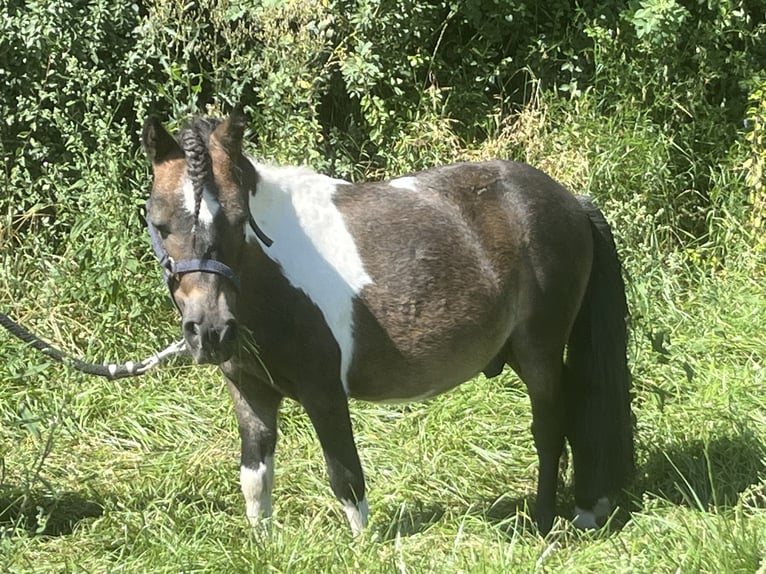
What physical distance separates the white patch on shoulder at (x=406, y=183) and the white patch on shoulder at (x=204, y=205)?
3.67 ft

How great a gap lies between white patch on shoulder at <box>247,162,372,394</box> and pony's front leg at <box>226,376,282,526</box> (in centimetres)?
32

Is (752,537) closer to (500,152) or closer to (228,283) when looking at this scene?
(228,283)

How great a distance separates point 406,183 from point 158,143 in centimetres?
122

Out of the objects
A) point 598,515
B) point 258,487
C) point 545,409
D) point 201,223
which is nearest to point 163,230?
point 201,223

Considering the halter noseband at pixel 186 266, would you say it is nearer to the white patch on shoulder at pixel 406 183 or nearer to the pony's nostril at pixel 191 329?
the pony's nostril at pixel 191 329

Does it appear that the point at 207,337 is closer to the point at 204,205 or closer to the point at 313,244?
the point at 204,205

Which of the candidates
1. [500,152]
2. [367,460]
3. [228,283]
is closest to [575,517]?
[367,460]

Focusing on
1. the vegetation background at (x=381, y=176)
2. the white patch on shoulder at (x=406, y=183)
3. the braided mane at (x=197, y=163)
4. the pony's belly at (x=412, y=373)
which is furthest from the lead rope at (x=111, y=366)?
the white patch on shoulder at (x=406, y=183)

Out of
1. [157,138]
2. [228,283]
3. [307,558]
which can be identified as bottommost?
[307,558]

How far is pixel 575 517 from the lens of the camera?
4.37 metres

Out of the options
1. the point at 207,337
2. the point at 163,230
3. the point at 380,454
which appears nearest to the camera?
the point at 207,337

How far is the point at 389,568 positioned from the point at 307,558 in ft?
0.90

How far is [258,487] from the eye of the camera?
3.94m

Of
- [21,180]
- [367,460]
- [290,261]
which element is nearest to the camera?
[290,261]
